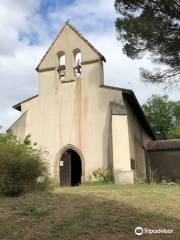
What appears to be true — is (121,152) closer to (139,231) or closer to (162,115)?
(139,231)

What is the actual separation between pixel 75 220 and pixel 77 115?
44.4 feet

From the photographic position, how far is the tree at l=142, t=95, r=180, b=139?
5078 centimetres

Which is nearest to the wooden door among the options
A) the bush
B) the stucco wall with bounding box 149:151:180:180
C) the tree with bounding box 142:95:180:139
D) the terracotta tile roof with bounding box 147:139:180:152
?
the stucco wall with bounding box 149:151:180:180

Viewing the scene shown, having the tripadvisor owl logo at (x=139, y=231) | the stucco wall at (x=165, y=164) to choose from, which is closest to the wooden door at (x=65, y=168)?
the stucco wall at (x=165, y=164)

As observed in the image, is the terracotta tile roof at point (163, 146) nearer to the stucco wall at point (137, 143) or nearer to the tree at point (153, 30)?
the stucco wall at point (137, 143)

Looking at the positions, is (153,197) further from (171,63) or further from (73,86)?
(73,86)

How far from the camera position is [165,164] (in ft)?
94.1

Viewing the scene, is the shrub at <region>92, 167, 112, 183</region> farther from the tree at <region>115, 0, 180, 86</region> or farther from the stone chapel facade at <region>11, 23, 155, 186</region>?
the tree at <region>115, 0, 180, 86</region>

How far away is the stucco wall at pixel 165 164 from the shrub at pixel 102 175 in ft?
27.0

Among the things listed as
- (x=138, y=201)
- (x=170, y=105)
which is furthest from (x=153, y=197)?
(x=170, y=105)

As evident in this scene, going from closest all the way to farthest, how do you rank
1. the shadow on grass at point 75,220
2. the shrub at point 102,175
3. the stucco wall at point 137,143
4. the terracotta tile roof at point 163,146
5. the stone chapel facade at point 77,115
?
the shadow on grass at point 75,220 < the shrub at point 102,175 < the stone chapel facade at point 77,115 < the stucco wall at point 137,143 < the terracotta tile roof at point 163,146

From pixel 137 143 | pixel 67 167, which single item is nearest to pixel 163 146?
pixel 137 143

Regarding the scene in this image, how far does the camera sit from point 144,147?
92.7 ft

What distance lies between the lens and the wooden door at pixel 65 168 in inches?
843
